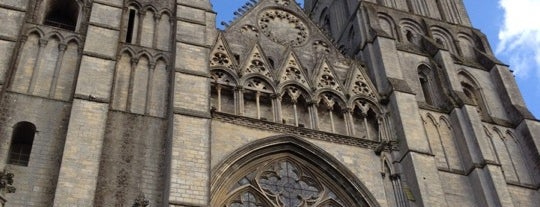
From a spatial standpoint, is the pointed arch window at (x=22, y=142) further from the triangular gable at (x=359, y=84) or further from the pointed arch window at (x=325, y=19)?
the pointed arch window at (x=325, y=19)

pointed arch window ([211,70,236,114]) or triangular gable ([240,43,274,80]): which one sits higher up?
triangular gable ([240,43,274,80])

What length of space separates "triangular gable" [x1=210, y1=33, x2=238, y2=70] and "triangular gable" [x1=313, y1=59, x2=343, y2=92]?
2.29 metres

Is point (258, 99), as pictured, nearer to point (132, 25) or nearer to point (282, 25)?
point (132, 25)

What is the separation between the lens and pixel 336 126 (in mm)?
17766

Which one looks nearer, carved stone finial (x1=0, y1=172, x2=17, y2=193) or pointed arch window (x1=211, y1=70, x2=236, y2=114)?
carved stone finial (x1=0, y1=172, x2=17, y2=193)

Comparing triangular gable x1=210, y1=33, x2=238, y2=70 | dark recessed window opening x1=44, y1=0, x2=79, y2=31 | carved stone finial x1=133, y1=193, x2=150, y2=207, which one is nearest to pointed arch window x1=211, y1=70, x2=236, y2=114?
triangular gable x1=210, y1=33, x2=238, y2=70

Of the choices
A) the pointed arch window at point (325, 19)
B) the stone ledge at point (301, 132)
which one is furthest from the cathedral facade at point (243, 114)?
the pointed arch window at point (325, 19)

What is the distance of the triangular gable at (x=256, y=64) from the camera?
17891 millimetres

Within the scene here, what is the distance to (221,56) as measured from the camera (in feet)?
58.8

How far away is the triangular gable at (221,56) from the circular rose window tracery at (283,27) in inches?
81.4

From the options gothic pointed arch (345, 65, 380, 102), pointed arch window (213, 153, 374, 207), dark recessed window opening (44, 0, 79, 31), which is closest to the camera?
pointed arch window (213, 153, 374, 207)

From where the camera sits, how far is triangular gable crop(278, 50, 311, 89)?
18.2 metres

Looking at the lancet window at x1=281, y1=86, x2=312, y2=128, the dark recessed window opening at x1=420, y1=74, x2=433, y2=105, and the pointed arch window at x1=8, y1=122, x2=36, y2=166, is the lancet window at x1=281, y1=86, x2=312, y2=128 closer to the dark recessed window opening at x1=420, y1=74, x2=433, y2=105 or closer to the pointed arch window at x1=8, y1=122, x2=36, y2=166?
the dark recessed window opening at x1=420, y1=74, x2=433, y2=105

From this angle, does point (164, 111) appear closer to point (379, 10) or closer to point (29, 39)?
point (29, 39)
